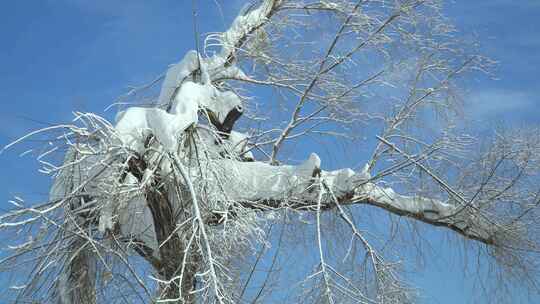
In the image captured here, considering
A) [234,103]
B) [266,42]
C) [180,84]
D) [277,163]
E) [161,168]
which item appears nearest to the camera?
[161,168]

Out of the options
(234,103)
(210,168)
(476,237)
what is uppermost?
(234,103)

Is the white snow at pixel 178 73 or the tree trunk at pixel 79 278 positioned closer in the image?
the tree trunk at pixel 79 278

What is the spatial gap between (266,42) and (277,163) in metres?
1.34

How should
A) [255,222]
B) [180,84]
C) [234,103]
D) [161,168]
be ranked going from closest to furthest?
1. [255,222]
2. [161,168]
3. [234,103]
4. [180,84]

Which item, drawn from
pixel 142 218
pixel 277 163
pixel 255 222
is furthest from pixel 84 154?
pixel 277 163

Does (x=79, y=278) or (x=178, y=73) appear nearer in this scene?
(x=79, y=278)

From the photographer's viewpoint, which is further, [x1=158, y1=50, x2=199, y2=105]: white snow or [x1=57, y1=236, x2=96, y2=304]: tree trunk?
[x1=158, y1=50, x2=199, y2=105]: white snow

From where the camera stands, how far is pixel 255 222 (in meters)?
5.20

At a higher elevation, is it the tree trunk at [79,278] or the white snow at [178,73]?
the white snow at [178,73]

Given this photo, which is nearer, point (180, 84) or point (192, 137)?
point (192, 137)

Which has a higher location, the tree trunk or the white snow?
the white snow

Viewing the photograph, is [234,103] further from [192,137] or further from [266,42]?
[266,42]

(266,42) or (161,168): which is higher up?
(266,42)

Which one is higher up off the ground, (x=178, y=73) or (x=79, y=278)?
(x=178, y=73)
